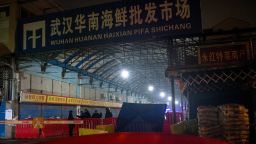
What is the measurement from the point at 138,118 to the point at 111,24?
35.3 ft

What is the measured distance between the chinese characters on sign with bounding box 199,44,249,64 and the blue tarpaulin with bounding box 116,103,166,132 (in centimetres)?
129

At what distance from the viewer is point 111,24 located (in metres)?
13.9

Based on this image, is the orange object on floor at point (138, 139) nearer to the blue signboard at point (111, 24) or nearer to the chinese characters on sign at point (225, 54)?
the chinese characters on sign at point (225, 54)

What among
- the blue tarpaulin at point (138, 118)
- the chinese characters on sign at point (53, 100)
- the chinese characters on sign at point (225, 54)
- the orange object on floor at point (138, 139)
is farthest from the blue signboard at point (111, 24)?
the orange object on floor at point (138, 139)

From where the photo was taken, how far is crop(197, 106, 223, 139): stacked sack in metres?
3.99

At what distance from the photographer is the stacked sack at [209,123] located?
3988 mm

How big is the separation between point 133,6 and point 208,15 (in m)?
6.50

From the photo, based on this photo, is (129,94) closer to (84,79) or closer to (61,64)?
(84,79)

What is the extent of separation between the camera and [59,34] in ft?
48.1

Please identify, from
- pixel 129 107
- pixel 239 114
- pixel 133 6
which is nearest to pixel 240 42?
pixel 239 114

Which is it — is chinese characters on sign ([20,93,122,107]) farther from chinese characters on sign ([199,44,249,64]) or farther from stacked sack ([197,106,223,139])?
stacked sack ([197,106,223,139])

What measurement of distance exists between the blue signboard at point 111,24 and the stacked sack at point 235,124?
27.4 feet

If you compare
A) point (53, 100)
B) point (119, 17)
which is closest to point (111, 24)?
point (119, 17)

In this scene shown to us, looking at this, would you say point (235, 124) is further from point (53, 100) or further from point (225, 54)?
point (53, 100)
